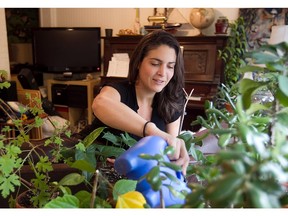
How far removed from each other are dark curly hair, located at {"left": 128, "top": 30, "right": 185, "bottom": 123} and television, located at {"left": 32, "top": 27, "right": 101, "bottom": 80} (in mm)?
2665

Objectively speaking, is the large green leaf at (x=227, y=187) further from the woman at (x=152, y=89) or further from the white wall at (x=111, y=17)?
the white wall at (x=111, y=17)

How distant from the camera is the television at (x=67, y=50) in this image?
156 inches

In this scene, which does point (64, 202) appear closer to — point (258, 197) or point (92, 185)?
point (92, 185)

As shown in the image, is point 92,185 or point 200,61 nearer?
point 92,185

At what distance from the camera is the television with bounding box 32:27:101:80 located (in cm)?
396

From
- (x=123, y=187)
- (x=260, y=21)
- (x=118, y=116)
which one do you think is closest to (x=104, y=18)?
(x=260, y=21)

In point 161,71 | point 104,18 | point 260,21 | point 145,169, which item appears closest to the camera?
point 145,169

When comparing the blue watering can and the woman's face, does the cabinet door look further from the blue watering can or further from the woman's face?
the blue watering can

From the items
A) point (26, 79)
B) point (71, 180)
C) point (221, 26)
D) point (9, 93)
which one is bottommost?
point (9, 93)

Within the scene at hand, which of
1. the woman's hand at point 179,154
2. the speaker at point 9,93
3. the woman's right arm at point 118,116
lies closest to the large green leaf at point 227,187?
the woman's hand at point 179,154

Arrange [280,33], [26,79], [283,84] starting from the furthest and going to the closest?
1. [26,79]
2. [280,33]
3. [283,84]

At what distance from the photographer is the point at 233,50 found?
10.00 feet

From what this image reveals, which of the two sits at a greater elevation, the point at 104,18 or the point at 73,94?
the point at 104,18

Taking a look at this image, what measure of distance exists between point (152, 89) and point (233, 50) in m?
1.95
